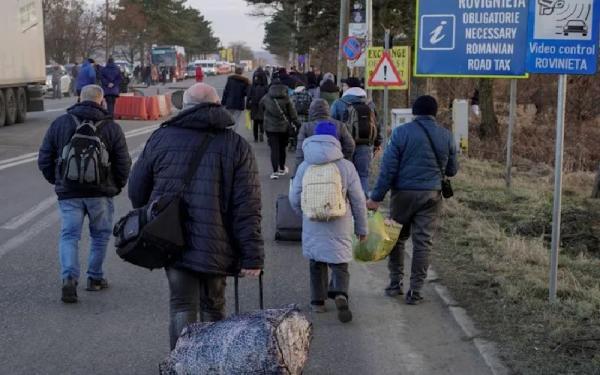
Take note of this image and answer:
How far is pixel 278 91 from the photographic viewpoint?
48.4ft

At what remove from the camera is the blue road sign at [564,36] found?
6465 mm

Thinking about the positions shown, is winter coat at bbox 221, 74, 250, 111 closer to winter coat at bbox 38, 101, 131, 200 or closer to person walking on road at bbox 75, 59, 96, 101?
person walking on road at bbox 75, 59, 96, 101

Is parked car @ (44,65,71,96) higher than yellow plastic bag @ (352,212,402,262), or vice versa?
parked car @ (44,65,71,96)

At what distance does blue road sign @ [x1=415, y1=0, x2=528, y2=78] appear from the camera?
460 inches

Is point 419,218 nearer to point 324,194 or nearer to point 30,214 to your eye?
point 324,194

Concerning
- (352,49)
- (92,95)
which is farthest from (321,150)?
(352,49)

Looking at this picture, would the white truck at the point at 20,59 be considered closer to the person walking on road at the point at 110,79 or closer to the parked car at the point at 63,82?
the person walking on road at the point at 110,79

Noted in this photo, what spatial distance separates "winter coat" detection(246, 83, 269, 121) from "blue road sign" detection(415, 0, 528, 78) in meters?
7.98

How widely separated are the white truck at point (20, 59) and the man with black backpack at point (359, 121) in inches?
590

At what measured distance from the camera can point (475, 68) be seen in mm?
12195

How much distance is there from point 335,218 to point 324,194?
0.21 meters

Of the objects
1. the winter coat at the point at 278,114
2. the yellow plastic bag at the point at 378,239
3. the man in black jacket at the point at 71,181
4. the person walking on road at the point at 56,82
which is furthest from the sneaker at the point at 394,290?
the person walking on road at the point at 56,82

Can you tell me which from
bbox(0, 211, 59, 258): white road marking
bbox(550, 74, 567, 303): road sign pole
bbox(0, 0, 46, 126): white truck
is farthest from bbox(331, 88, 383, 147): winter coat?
bbox(0, 0, 46, 126): white truck

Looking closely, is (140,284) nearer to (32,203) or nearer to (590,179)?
(32,203)
